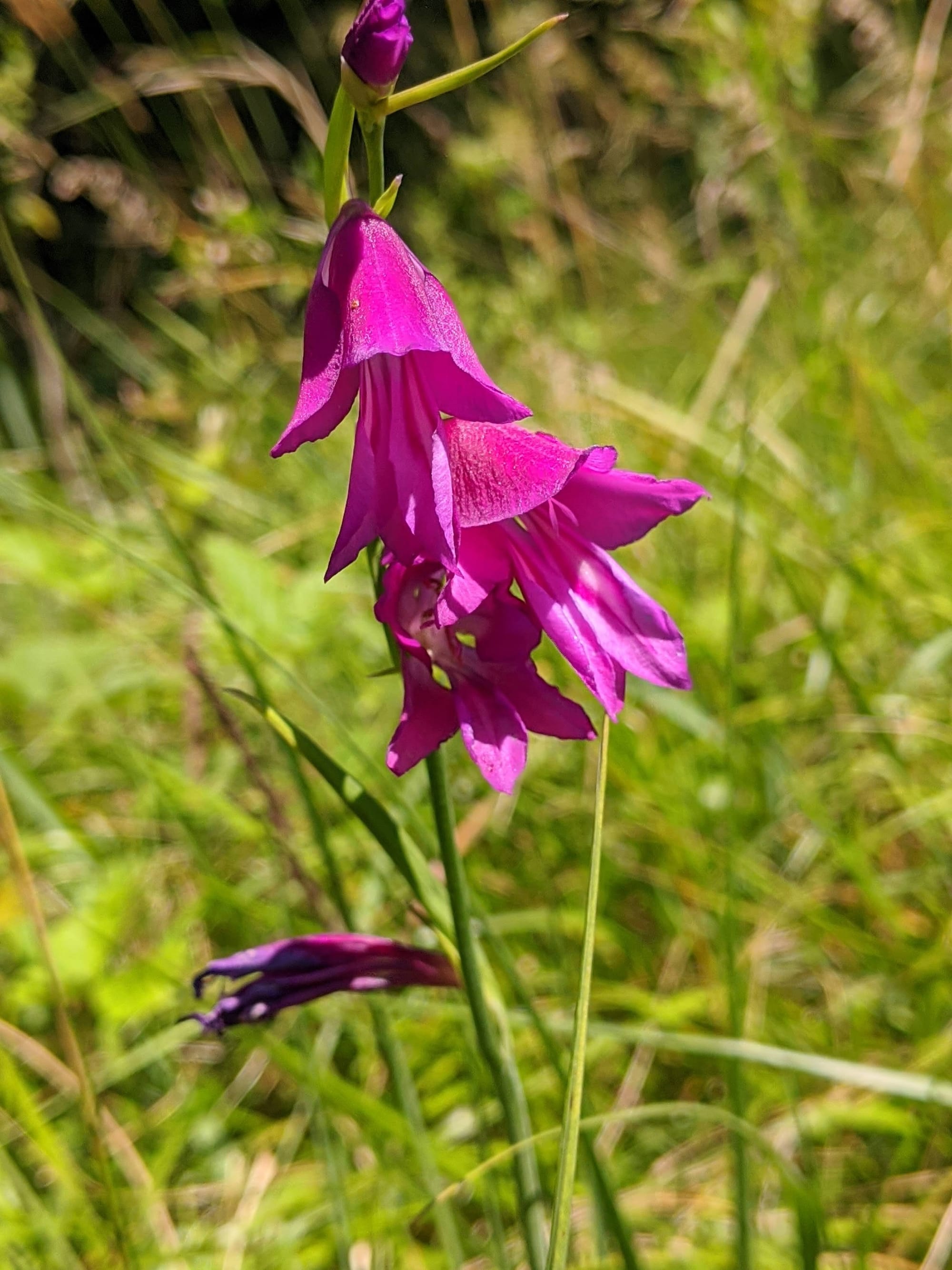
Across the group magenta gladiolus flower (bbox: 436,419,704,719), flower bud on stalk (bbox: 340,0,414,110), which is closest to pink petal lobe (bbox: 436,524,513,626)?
magenta gladiolus flower (bbox: 436,419,704,719)

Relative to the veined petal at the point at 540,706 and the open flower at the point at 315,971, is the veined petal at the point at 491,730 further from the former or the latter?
the open flower at the point at 315,971

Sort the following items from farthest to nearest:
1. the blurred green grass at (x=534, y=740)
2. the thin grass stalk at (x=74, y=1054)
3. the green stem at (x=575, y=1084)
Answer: the blurred green grass at (x=534, y=740)
the thin grass stalk at (x=74, y=1054)
the green stem at (x=575, y=1084)

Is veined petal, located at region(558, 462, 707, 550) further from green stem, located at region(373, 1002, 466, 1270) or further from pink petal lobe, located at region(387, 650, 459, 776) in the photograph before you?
green stem, located at region(373, 1002, 466, 1270)

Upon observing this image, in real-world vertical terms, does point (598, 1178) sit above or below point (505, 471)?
below

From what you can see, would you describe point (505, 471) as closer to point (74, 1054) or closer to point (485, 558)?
point (485, 558)

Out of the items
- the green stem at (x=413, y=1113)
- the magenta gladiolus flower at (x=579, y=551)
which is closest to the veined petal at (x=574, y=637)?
the magenta gladiolus flower at (x=579, y=551)

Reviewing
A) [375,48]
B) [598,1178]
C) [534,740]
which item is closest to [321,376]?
[375,48]

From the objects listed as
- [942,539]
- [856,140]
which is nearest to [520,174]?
[942,539]
